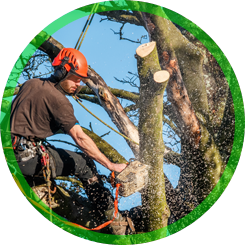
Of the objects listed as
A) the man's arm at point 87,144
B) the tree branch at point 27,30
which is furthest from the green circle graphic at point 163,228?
the man's arm at point 87,144

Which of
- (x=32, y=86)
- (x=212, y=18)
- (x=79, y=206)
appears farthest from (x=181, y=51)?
(x=79, y=206)

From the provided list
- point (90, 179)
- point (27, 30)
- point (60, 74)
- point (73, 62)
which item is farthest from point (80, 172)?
point (27, 30)

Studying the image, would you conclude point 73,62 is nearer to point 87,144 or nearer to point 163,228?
point 87,144

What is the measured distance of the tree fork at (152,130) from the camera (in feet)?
8.68

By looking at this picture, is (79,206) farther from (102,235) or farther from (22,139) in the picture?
(22,139)

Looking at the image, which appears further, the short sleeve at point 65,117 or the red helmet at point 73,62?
the red helmet at point 73,62

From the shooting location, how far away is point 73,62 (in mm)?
2891

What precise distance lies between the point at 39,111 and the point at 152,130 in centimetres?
109

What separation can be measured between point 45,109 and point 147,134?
39.4 inches

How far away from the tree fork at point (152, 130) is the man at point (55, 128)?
0.32 meters

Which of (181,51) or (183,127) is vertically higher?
(181,51)

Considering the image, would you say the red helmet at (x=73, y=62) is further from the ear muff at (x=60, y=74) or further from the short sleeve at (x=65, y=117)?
the short sleeve at (x=65, y=117)

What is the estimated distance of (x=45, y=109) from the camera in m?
2.63

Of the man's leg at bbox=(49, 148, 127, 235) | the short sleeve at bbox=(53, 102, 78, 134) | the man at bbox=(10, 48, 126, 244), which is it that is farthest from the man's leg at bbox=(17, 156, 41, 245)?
the short sleeve at bbox=(53, 102, 78, 134)
